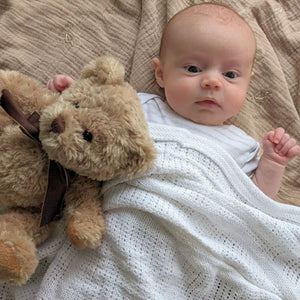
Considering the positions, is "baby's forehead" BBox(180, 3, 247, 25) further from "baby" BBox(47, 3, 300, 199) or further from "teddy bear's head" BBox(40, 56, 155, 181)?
"teddy bear's head" BBox(40, 56, 155, 181)

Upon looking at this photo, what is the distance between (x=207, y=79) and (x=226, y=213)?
0.33 m

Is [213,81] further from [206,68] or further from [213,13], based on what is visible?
[213,13]

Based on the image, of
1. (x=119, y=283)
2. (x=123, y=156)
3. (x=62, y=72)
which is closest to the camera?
(x=123, y=156)

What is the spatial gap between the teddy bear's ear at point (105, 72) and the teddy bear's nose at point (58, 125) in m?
0.13

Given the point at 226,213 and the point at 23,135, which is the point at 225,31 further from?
the point at 23,135

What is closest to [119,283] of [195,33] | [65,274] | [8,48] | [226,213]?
[65,274]

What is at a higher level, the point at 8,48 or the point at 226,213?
the point at 8,48

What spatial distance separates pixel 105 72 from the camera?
791 millimetres

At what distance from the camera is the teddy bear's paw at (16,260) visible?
0.72 metres

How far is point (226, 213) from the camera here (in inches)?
34.8

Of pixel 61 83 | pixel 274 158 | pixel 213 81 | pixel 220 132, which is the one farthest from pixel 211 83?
pixel 61 83

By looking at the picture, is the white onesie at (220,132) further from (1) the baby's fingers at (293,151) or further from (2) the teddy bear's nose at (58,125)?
(2) the teddy bear's nose at (58,125)

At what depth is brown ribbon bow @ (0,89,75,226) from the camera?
749 mm

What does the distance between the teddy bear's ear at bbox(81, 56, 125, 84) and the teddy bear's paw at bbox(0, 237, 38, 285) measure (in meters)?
0.35
